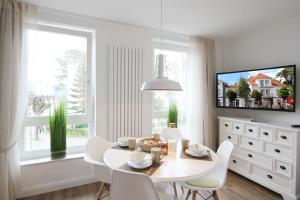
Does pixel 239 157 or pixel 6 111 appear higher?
pixel 6 111

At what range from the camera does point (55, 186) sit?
2.46 meters

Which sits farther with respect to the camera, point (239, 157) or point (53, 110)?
point (239, 157)

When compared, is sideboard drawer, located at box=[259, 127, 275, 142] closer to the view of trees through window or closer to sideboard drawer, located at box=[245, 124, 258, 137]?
sideboard drawer, located at box=[245, 124, 258, 137]

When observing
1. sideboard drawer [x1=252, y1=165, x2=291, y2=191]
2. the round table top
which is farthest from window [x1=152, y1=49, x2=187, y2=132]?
the round table top

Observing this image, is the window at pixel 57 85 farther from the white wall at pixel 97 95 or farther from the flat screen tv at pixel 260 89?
the flat screen tv at pixel 260 89

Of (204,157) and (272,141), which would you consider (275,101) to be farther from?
(204,157)

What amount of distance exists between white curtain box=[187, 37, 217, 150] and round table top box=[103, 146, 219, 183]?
1.69m

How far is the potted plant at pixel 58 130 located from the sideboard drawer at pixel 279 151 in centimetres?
289

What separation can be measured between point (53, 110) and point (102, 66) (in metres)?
0.95

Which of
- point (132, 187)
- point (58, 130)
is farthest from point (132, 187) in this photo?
point (58, 130)

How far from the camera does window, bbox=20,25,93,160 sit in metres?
2.52

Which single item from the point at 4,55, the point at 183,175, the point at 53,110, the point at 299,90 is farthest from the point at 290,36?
the point at 4,55

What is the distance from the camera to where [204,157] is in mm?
1728

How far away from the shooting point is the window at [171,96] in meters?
3.43
